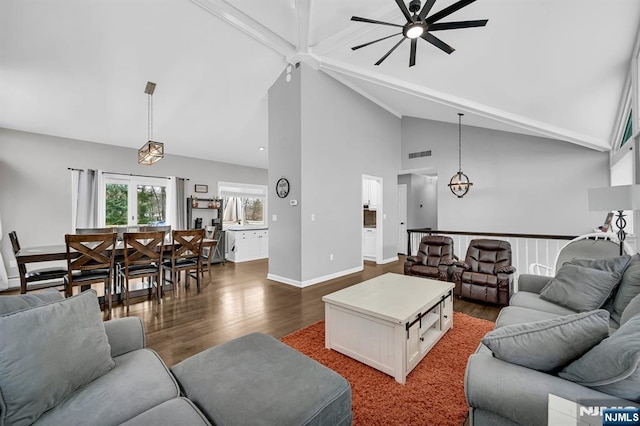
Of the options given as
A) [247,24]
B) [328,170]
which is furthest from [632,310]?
[247,24]

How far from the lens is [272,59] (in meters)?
4.59

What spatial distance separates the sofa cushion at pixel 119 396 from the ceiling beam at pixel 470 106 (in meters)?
4.75

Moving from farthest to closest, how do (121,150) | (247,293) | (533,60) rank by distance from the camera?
(121,150), (247,293), (533,60)

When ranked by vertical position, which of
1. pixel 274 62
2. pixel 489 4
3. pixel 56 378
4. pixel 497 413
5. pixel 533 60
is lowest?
pixel 497 413

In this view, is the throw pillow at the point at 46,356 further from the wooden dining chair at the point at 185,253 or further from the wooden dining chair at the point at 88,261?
the wooden dining chair at the point at 185,253

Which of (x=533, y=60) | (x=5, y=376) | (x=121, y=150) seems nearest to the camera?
(x=5, y=376)

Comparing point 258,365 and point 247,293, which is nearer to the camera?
point 258,365

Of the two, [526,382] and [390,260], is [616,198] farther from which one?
[390,260]

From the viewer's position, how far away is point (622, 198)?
2152mm

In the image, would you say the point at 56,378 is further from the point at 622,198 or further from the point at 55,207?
the point at 55,207

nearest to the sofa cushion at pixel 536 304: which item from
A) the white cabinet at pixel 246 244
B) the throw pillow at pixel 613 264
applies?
the throw pillow at pixel 613 264

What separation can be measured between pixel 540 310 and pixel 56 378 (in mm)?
3038

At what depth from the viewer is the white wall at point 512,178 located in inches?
205

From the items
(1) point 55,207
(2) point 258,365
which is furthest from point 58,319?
(1) point 55,207
